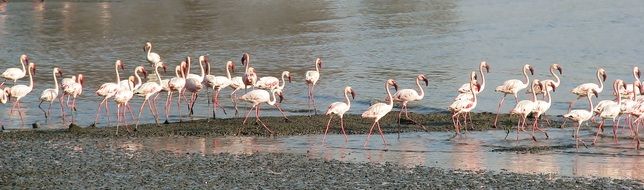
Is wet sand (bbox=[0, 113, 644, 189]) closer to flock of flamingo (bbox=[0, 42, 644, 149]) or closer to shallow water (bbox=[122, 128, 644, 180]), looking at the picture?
shallow water (bbox=[122, 128, 644, 180])

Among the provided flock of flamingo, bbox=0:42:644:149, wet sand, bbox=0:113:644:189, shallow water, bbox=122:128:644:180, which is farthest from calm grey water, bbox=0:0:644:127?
wet sand, bbox=0:113:644:189

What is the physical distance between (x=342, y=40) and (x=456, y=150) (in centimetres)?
1913

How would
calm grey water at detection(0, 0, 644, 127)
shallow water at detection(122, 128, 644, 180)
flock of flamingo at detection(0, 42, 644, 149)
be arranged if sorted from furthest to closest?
calm grey water at detection(0, 0, 644, 127) < flock of flamingo at detection(0, 42, 644, 149) < shallow water at detection(122, 128, 644, 180)

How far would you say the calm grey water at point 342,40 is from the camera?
26541 mm

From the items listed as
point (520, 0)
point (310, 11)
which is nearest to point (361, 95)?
point (310, 11)

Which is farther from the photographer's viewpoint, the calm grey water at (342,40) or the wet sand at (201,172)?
the calm grey water at (342,40)

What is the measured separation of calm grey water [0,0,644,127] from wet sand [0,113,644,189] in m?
4.05

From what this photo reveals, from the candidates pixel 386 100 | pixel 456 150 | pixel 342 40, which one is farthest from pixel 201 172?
pixel 342 40

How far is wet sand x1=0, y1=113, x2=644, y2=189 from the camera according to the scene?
548 inches

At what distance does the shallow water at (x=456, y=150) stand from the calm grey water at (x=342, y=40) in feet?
11.1

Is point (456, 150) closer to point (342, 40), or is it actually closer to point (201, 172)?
point (201, 172)

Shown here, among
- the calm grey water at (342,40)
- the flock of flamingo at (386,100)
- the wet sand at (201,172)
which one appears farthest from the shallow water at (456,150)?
the calm grey water at (342,40)

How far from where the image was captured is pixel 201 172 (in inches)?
581

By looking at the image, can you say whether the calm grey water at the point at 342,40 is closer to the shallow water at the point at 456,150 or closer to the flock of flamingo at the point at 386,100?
the flock of flamingo at the point at 386,100
